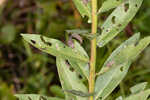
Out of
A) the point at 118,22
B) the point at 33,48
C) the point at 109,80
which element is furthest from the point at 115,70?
the point at 33,48

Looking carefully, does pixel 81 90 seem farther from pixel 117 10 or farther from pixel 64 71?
pixel 117 10

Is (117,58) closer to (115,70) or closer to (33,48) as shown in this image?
(115,70)

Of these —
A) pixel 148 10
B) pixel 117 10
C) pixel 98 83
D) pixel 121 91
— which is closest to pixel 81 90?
pixel 98 83

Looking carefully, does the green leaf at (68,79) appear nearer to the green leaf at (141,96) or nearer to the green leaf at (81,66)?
the green leaf at (81,66)

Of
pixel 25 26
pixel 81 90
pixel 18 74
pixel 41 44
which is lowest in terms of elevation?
pixel 18 74

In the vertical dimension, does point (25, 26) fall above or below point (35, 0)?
below

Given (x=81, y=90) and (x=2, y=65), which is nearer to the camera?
(x=81, y=90)

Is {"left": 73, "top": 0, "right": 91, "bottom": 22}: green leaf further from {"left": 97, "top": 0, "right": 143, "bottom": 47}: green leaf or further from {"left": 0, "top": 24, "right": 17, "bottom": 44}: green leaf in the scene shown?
{"left": 0, "top": 24, "right": 17, "bottom": 44}: green leaf

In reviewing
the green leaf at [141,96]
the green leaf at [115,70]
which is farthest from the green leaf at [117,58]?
the green leaf at [141,96]
